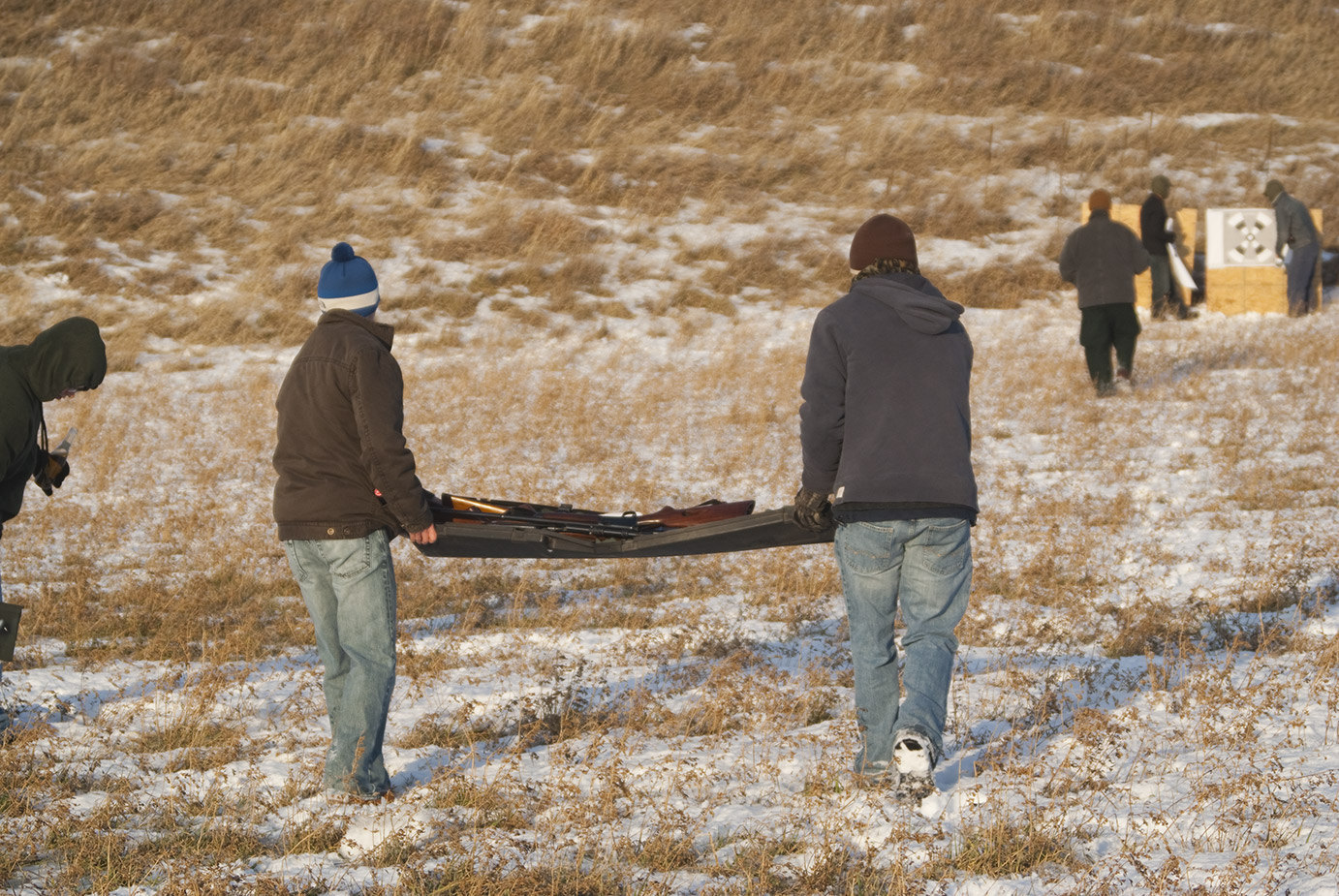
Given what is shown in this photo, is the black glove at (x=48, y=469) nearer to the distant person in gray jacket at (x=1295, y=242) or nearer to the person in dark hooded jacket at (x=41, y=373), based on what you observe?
the person in dark hooded jacket at (x=41, y=373)

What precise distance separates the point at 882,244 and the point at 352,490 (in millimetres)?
2137

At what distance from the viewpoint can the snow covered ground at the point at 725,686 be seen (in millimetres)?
3732

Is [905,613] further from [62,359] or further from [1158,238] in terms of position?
→ [1158,238]

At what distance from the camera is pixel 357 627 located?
422 centimetres

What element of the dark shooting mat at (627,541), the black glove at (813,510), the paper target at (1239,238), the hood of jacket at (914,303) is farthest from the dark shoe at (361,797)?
the paper target at (1239,238)

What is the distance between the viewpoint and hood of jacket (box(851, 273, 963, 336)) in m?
3.99

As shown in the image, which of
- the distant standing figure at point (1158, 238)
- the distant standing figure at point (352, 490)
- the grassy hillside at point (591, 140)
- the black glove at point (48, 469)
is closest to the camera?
the distant standing figure at point (352, 490)

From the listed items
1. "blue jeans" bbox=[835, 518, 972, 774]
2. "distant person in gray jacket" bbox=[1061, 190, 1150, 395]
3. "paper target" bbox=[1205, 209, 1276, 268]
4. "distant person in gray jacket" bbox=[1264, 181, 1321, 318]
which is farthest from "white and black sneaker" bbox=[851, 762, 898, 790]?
"paper target" bbox=[1205, 209, 1276, 268]

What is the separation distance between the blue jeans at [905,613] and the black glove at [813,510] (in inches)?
2.4

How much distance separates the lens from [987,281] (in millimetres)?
19031

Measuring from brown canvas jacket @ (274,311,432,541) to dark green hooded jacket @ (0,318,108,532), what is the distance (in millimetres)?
1061

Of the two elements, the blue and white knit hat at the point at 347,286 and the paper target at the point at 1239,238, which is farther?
the paper target at the point at 1239,238

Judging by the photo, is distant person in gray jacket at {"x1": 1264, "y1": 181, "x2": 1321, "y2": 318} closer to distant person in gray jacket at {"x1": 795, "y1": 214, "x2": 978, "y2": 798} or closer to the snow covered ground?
the snow covered ground

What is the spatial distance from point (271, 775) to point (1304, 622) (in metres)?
5.33
